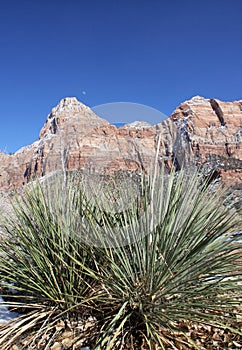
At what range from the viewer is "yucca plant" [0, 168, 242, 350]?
1699mm

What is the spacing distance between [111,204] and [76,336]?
40.3 inches

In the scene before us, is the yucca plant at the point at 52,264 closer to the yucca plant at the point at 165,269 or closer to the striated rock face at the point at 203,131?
the yucca plant at the point at 165,269

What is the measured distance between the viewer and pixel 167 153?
2.22 meters

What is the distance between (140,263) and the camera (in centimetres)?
178

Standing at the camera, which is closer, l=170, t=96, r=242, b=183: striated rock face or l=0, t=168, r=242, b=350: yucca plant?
l=0, t=168, r=242, b=350: yucca plant

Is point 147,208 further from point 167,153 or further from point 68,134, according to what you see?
point 68,134

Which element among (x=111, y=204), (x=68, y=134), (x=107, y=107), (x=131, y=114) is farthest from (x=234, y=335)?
(x=68, y=134)

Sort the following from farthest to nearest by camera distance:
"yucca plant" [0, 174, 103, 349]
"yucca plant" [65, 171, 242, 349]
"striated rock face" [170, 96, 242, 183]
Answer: "striated rock face" [170, 96, 242, 183], "yucca plant" [0, 174, 103, 349], "yucca plant" [65, 171, 242, 349]

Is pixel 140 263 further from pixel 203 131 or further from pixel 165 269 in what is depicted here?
pixel 203 131

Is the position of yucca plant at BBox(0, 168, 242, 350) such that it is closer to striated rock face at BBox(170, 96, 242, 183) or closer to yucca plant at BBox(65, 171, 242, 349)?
yucca plant at BBox(65, 171, 242, 349)

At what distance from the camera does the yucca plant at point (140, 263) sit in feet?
5.58

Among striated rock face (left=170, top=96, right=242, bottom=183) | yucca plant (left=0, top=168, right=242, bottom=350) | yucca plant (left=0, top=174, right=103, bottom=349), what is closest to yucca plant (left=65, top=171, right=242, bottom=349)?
yucca plant (left=0, top=168, right=242, bottom=350)

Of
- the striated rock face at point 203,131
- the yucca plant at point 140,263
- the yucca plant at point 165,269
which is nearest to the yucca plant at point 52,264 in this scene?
the yucca plant at point 140,263

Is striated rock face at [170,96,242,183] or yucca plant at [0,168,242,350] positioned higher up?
striated rock face at [170,96,242,183]
